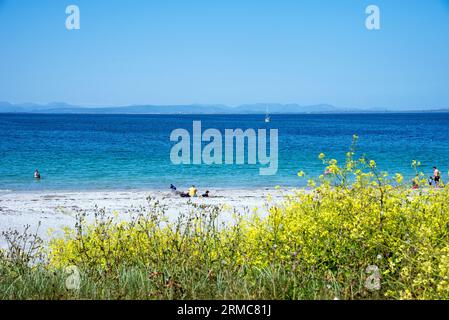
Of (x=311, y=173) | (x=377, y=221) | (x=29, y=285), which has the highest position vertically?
(x=377, y=221)

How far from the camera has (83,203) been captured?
2388 centimetres

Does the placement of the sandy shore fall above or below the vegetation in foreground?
below

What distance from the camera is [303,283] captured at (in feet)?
15.1

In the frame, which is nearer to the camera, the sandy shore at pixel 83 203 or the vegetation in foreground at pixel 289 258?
the vegetation in foreground at pixel 289 258

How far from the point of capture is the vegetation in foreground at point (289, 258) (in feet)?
14.8

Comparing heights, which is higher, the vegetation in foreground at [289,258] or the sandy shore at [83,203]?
the vegetation in foreground at [289,258]

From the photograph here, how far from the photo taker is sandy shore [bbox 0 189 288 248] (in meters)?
18.5

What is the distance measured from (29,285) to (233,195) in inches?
885

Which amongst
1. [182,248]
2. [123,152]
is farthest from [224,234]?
[123,152]

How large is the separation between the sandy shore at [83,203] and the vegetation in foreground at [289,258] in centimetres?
1026

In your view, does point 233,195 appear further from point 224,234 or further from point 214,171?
point 224,234

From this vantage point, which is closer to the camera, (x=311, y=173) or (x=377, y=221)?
(x=377, y=221)

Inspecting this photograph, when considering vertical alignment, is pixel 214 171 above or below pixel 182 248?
below

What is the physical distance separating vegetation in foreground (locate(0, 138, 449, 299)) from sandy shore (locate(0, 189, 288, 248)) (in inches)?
404
